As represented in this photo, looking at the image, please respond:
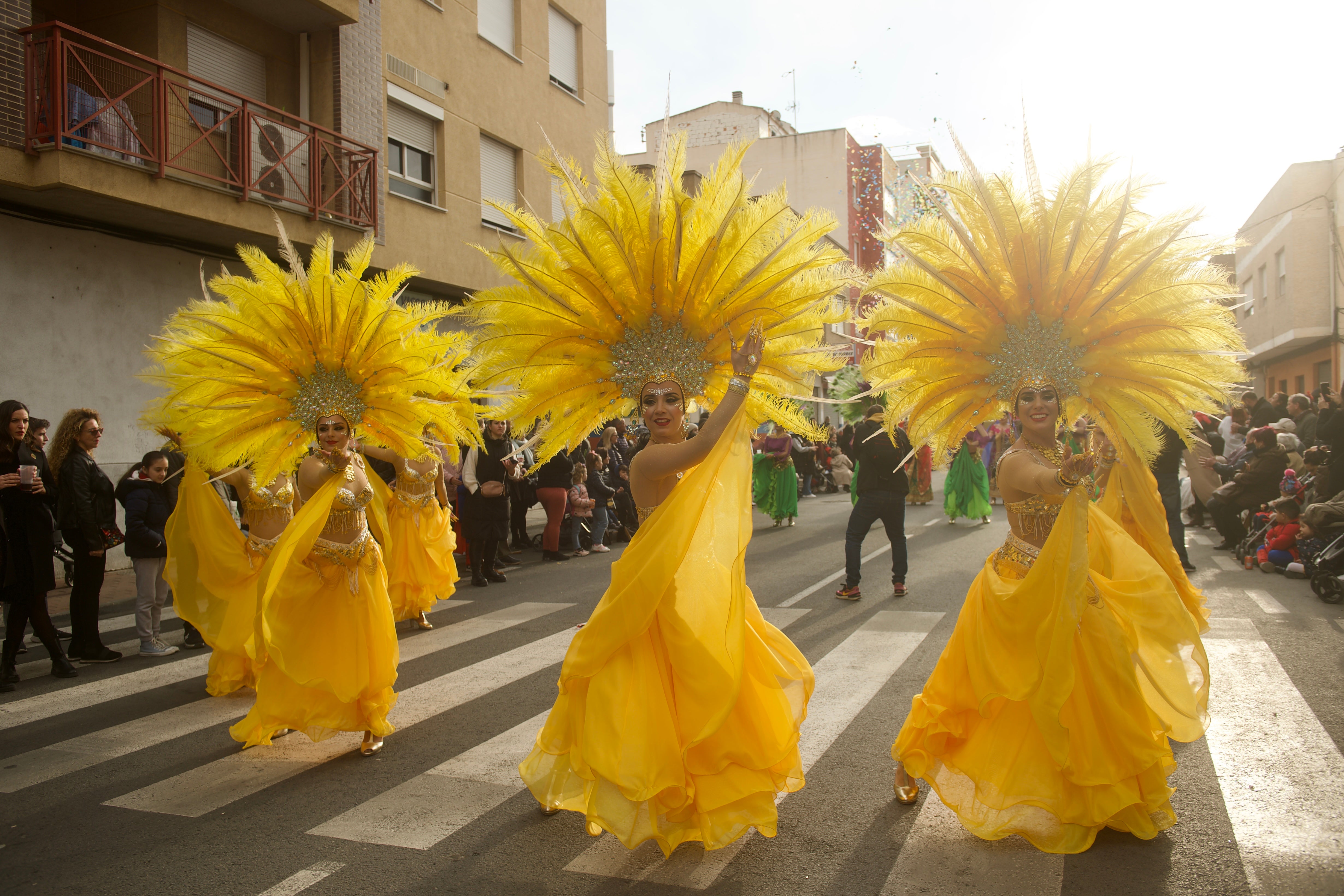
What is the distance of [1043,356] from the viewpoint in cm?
396

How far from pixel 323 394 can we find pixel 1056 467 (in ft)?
13.2

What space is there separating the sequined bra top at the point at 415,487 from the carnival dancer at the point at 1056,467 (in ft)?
→ 18.2

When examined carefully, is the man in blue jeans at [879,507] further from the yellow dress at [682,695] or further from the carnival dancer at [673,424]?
the yellow dress at [682,695]

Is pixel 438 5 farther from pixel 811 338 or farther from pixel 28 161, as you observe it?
pixel 811 338

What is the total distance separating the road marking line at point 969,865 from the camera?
127 inches

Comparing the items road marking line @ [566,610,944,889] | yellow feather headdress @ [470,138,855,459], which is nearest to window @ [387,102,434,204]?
road marking line @ [566,610,944,889]

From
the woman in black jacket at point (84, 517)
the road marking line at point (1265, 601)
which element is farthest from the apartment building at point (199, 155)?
the road marking line at point (1265, 601)

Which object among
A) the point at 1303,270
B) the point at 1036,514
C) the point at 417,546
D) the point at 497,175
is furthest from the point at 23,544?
the point at 1303,270

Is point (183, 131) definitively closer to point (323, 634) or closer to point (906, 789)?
point (323, 634)

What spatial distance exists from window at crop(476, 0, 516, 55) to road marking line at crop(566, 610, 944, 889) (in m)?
14.6

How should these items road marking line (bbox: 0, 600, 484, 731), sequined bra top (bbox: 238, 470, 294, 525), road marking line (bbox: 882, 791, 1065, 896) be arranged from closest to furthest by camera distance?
road marking line (bbox: 882, 791, 1065, 896) < road marking line (bbox: 0, 600, 484, 731) < sequined bra top (bbox: 238, 470, 294, 525)

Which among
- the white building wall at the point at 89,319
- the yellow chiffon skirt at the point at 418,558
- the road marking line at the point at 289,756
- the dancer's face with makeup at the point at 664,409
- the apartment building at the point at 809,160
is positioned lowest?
the road marking line at the point at 289,756

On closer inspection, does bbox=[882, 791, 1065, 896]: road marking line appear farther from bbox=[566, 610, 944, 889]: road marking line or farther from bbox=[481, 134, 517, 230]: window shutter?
bbox=[481, 134, 517, 230]: window shutter

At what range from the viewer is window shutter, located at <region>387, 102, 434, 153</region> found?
50.7 feet
